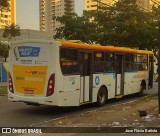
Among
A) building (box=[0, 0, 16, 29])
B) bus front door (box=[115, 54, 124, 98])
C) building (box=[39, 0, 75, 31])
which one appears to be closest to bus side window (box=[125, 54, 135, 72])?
bus front door (box=[115, 54, 124, 98])

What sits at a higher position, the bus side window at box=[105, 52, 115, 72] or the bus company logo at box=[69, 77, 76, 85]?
the bus side window at box=[105, 52, 115, 72]

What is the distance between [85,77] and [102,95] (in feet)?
6.29

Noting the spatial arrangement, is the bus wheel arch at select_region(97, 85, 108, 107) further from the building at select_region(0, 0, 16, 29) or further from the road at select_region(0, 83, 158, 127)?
the building at select_region(0, 0, 16, 29)

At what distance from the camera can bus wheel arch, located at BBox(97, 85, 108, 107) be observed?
16.7 metres

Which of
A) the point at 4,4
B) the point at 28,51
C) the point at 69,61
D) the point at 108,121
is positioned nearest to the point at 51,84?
the point at 69,61

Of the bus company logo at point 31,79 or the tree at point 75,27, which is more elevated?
the tree at point 75,27

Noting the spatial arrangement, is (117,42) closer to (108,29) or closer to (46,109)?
(108,29)

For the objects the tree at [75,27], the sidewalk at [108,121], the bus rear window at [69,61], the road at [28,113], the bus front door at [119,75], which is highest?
the tree at [75,27]

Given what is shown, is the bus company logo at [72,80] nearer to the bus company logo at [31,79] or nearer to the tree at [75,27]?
the bus company logo at [31,79]

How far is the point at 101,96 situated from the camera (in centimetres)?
1694

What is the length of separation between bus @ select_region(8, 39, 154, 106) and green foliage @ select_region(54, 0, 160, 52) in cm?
1278

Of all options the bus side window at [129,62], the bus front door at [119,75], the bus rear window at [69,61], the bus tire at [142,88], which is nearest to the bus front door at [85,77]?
the bus rear window at [69,61]

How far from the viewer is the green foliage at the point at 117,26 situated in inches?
1163

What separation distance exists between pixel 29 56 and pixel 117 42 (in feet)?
55.7
